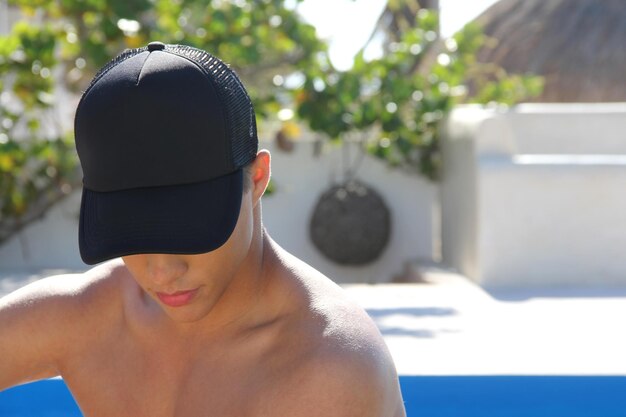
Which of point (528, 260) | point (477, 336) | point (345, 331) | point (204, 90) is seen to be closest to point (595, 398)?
point (477, 336)

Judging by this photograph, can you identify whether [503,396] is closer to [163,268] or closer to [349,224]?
[163,268]

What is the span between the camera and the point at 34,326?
74.2 inches

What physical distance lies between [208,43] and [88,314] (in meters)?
5.47

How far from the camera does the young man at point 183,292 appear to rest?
1411 mm

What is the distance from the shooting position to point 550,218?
22.0 feet

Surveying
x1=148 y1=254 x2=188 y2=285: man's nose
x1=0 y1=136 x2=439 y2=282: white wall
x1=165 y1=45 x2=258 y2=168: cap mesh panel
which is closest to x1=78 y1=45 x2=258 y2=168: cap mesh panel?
x1=165 y1=45 x2=258 y2=168: cap mesh panel

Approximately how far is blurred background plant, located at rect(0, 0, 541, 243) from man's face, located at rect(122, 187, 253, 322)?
551cm

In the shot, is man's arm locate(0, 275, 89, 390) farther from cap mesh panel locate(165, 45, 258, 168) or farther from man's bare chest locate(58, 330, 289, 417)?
cap mesh panel locate(165, 45, 258, 168)

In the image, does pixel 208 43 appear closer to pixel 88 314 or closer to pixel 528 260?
pixel 528 260

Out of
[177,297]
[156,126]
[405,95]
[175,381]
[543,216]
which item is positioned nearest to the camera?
[156,126]

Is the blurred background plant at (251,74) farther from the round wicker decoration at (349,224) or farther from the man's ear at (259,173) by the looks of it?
the man's ear at (259,173)

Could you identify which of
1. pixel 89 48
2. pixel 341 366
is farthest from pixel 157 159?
pixel 89 48

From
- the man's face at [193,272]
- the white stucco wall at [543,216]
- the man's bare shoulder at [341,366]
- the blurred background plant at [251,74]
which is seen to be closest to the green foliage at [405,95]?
the blurred background plant at [251,74]

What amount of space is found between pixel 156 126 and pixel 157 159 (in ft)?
0.14
